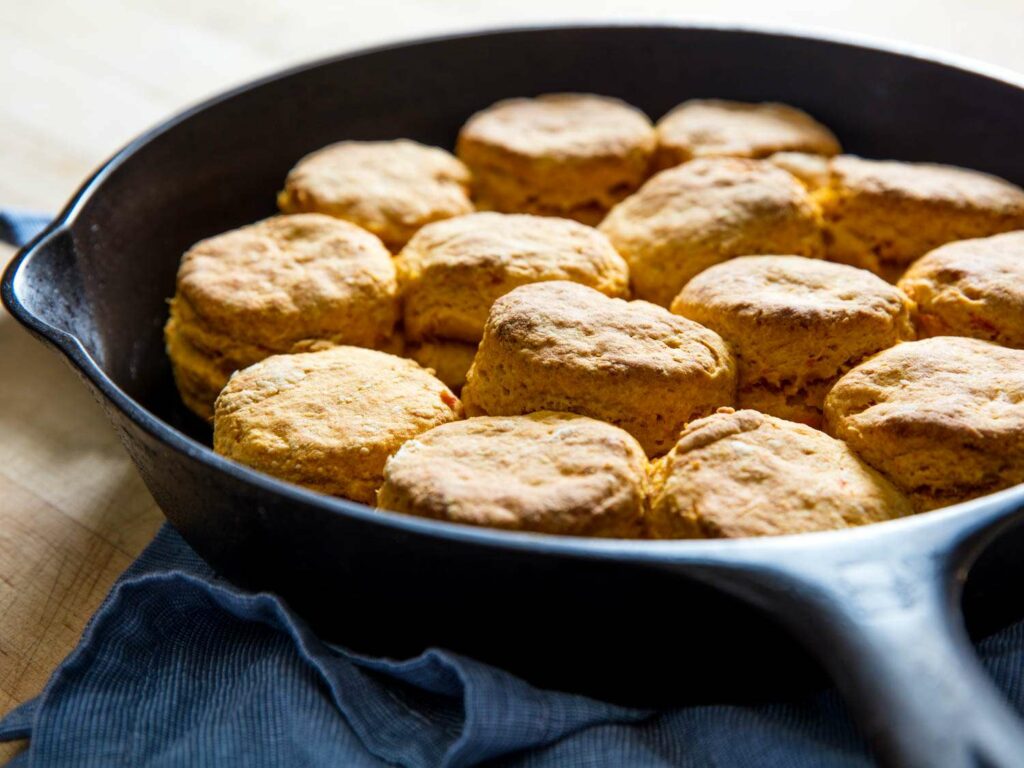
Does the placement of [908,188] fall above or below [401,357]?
above

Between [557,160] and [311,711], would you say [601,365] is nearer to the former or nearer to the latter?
[311,711]

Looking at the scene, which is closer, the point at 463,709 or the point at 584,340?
the point at 463,709

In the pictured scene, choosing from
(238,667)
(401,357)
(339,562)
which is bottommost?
(238,667)

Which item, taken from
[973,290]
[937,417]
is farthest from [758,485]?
[973,290]

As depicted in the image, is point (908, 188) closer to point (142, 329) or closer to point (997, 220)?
point (997, 220)

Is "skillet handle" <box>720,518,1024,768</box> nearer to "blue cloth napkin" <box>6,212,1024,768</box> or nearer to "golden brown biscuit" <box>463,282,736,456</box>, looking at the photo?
"blue cloth napkin" <box>6,212,1024,768</box>

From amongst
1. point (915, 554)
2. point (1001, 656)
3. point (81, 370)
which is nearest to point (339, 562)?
point (81, 370)

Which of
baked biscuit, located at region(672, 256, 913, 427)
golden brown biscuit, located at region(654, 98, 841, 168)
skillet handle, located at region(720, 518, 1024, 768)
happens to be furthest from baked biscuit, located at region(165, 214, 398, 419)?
skillet handle, located at region(720, 518, 1024, 768)
